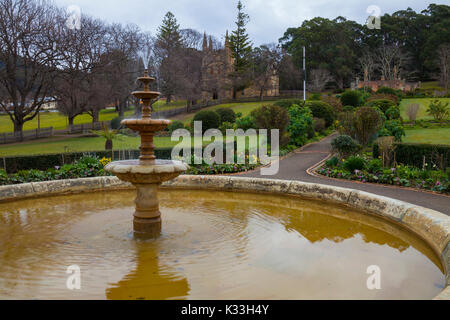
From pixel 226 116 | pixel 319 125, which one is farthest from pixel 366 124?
Result: pixel 226 116

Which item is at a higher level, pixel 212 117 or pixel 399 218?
pixel 212 117

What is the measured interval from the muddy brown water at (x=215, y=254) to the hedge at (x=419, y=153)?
586cm

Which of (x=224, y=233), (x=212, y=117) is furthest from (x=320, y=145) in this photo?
(x=224, y=233)

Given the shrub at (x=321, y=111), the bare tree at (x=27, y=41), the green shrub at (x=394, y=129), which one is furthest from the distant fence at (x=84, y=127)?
the green shrub at (x=394, y=129)

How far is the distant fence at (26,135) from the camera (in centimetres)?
2839

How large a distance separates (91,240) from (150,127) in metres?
1.86

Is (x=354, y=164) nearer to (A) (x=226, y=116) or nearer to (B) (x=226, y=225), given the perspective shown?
(B) (x=226, y=225)

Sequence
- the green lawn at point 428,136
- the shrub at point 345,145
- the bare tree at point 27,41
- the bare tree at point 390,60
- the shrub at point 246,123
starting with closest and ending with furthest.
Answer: the shrub at point 345,145 → the green lawn at point 428,136 → the shrub at point 246,123 → the bare tree at point 27,41 → the bare tree at point 390,60

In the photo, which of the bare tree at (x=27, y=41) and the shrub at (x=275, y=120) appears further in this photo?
the bare tree at (x=27, y=41)

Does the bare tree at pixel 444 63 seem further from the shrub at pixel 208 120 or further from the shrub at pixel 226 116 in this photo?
the shrub at pixel 208 120

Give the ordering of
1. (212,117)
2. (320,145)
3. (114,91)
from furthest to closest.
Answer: (114,91) → (212,117) → (320,145)

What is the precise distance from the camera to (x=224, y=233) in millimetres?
Result: 5574

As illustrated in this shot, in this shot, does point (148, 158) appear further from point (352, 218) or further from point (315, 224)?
point (352, 218)

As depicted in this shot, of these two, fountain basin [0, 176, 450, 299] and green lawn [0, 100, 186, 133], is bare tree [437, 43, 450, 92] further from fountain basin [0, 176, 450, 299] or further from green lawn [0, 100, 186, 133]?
fountain basin [0, 176, 450, 299]
